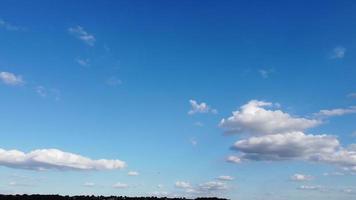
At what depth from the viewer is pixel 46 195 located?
247ft

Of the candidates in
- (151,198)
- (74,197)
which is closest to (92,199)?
(74,197)

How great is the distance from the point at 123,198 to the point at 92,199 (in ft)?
15.7

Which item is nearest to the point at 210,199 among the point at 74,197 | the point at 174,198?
the point at 174,198

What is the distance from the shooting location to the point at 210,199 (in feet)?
281

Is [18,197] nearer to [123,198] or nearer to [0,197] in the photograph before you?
[0,197]

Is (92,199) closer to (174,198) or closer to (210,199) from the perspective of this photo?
(174,198)

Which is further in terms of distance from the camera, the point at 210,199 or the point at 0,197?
the point at 210,199

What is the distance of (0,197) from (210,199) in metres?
31.8

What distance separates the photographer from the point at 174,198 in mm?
82625

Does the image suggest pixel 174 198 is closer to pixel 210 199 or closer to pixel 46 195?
pixel 210 199

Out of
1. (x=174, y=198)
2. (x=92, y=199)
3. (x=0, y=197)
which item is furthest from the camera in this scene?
(x=174, y=198)

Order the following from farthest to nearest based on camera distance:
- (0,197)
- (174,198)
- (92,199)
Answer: (174,198)
(92,199)
(0,197)

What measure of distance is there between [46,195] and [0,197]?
20.3 ft

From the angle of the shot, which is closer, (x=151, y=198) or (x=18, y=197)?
(x=18, y=197)
